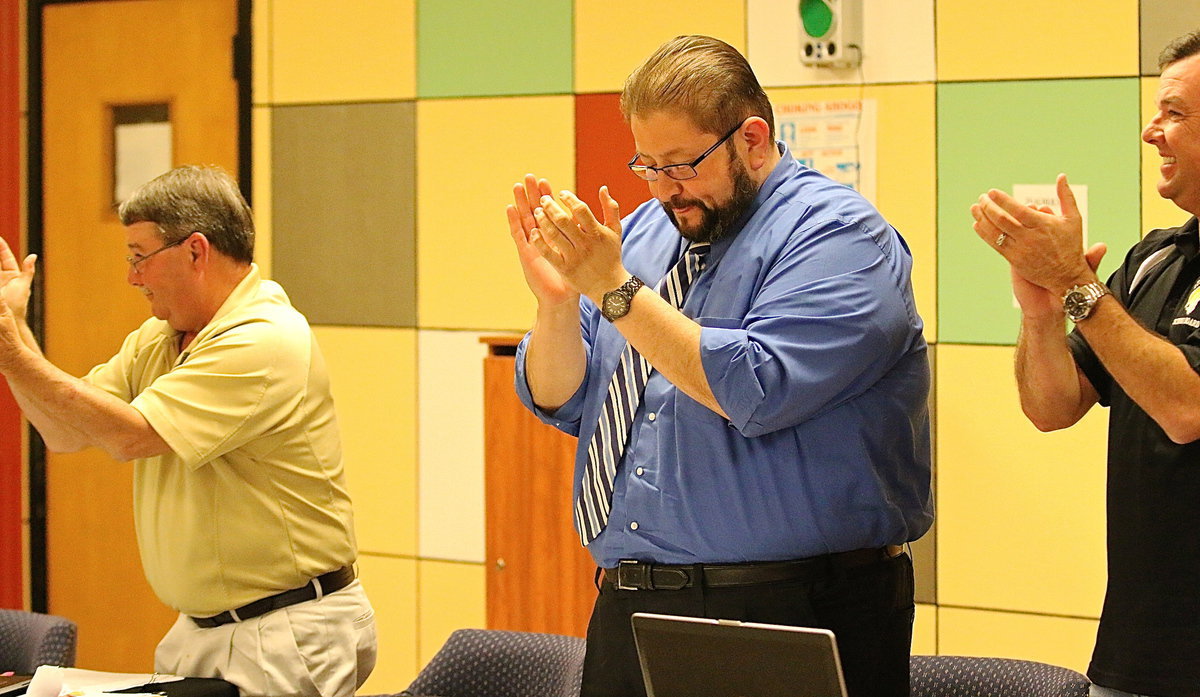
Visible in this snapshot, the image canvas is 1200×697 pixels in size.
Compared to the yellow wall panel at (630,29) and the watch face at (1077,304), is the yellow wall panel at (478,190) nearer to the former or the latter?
the yellow wall panel at (630,29)

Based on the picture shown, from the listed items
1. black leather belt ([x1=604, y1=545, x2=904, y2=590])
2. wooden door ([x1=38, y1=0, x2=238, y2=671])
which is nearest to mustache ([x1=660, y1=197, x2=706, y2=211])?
black leather belt ([x1=604, y1=545, x2=904, y2=590])

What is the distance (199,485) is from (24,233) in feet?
8.73

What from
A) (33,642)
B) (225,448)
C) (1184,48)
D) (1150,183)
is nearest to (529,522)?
(225,448)

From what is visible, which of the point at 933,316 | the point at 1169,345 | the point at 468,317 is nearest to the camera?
the point at 1169,345

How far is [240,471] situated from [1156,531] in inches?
69.1

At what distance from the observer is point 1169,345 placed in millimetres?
1993

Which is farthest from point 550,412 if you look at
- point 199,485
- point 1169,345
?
point 1169,345

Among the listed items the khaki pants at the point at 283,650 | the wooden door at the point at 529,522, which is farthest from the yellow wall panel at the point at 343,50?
the khaki pants at the point at 283,650

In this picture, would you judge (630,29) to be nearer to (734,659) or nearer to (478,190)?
(478,190)

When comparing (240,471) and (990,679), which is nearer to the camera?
(990,679)

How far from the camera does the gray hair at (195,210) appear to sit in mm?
2926

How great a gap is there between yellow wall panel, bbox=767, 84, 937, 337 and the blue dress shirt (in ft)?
5.04

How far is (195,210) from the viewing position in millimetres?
2938

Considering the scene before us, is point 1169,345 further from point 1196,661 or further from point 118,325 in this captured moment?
point 118,325
